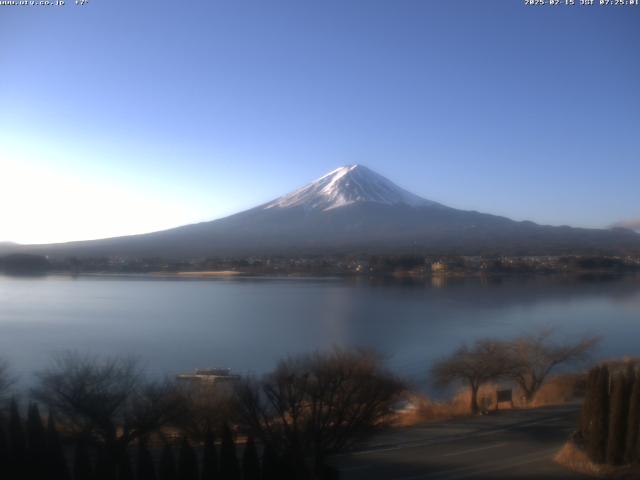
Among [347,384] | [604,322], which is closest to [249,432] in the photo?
[347,384]

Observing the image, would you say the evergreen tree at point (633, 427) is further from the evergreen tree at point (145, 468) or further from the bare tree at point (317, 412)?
the evergreen tree at point (145, 468)

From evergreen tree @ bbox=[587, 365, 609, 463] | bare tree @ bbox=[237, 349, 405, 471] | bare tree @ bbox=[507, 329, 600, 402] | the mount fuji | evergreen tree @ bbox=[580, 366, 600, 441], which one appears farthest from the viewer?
the mount fuji

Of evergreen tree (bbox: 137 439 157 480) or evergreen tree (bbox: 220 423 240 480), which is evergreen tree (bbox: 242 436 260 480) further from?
evergreen tree (bbox: 137 439 157 480)

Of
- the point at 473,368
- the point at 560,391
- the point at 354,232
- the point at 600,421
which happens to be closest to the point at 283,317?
the point at 473,368

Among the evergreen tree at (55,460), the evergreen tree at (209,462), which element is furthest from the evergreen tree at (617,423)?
the evergreen tree at (55,460)

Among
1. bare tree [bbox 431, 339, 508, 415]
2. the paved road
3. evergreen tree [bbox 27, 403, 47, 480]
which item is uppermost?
evergreen tree [bbox 27, 403, 47, 480]

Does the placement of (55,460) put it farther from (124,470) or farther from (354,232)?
(354,232)

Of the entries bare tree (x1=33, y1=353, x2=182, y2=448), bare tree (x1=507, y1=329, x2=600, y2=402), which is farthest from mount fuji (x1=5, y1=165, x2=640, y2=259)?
bare tree (x1=33, y1=353, x2=182, y2=448)
